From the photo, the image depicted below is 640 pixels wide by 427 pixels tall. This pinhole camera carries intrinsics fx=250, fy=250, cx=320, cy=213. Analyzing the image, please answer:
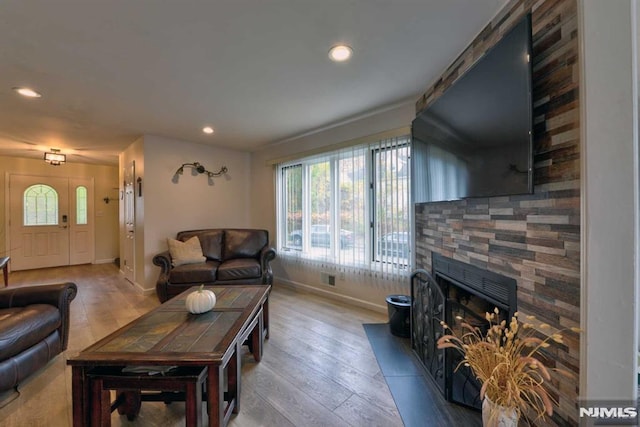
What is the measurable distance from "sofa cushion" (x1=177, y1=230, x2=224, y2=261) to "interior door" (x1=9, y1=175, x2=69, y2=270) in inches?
151

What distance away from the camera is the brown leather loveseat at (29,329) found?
1635 millimetres

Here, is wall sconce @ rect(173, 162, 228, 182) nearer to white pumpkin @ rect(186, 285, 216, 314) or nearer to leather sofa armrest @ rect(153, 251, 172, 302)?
leather sofa armrest @ rect(153, 251, 172, 302)

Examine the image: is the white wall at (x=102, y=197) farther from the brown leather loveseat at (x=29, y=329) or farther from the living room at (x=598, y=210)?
the living room at (x=598, y=210)

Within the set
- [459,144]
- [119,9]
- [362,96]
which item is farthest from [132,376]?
[362,96]

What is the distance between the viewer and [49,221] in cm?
543

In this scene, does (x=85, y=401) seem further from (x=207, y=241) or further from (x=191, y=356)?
(x=207, y=241)

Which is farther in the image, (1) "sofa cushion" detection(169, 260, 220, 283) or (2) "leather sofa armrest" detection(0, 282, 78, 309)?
(1) "sofa cushion" detection(169, 260, 220, 283)

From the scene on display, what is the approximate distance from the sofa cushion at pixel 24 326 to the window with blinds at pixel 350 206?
8.88ft

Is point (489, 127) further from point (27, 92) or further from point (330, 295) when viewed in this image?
point (27, 92)

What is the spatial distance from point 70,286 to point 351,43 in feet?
9.91

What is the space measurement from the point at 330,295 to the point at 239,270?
1.32 m

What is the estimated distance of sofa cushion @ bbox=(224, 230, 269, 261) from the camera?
13.2ft

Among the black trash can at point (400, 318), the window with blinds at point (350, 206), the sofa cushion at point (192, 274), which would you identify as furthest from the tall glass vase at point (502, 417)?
the sofa cushion at point (192, 274)

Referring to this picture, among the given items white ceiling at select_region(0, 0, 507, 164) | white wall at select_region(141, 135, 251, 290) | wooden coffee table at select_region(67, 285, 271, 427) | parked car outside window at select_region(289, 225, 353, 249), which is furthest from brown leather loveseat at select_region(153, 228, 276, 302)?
white ceiling at select_region(0, 0, 507, 164)
